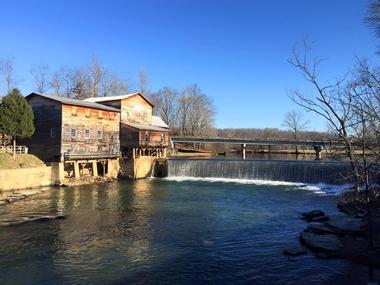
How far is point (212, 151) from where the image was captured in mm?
77438

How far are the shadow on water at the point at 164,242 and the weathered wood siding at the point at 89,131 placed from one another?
8.26 meters

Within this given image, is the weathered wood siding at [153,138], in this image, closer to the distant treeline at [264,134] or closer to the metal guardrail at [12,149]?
the metal guardrail at [12,149]

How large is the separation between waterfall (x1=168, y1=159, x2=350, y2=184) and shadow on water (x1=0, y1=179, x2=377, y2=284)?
20.6 feet

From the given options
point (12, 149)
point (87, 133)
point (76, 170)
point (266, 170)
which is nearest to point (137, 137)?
point (87, 133)

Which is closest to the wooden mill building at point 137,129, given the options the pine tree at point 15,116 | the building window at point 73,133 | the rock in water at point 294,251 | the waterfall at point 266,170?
the waterfall at point 266,170

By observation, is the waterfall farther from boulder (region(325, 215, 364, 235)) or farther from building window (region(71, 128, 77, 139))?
boulder (region(325, 215, 364, 235))

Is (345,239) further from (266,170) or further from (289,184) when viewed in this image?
(266,170)

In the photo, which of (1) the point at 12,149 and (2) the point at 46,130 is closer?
(1) the point at 12,149

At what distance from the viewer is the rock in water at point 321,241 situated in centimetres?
1331

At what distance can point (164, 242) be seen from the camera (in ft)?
47.7

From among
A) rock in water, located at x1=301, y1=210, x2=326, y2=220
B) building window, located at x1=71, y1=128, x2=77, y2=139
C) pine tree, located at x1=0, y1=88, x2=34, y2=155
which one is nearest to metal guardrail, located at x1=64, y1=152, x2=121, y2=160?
building window, located at x1=71, y1=128, x2=77, y2=139

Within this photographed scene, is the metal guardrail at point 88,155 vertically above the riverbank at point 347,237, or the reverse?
the metal guardrail at point 88,155

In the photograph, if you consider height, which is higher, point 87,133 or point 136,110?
point 136,110

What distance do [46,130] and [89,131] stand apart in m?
3.72
